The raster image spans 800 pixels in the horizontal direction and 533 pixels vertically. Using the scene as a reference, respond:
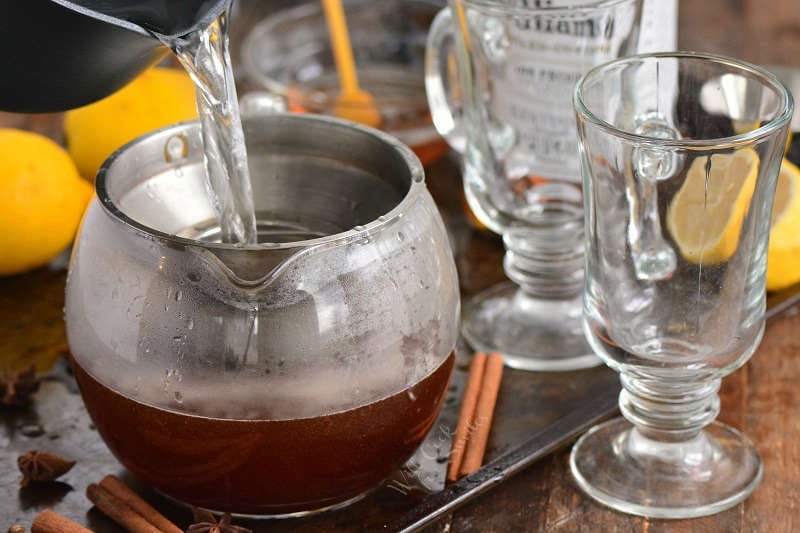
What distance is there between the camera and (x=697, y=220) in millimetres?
663

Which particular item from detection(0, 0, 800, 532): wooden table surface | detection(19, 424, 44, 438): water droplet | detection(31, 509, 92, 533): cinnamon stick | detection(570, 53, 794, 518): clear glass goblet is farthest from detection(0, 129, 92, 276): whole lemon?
detection(570, 53, 794, 518): clear glass goblet

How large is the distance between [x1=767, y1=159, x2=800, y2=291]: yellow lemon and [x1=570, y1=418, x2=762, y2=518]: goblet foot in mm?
158

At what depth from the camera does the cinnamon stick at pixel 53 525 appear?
2.13ft

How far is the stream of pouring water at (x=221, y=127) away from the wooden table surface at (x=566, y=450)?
19cm

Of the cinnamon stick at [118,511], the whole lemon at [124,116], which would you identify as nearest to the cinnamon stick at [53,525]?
the cinnamon stick at [118,511]

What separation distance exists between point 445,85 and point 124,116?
10.0 inches

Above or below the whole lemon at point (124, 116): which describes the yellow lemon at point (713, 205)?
above

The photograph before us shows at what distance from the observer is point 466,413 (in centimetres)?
75

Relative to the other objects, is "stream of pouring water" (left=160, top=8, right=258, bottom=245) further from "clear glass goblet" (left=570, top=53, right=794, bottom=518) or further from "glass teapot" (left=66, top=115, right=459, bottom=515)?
"clear glass goblet" (left=570, top=53, right=794, bottom=518)

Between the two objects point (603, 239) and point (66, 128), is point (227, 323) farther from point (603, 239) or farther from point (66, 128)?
point (66, 128)

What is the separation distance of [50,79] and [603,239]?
301mm

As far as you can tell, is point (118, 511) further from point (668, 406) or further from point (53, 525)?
point (668, 406)

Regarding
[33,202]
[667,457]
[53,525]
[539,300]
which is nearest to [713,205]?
[667,457]

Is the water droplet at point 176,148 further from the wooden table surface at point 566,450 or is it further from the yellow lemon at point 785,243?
the yellow lemon at point 785,243
